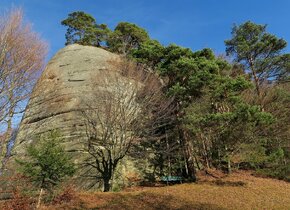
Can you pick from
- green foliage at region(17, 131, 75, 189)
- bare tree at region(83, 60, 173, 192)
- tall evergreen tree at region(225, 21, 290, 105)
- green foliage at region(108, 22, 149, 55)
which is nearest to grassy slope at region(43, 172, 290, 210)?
green foliage at region(17, 131, 75, 189)

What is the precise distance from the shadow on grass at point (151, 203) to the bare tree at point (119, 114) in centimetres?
193

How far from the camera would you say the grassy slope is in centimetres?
995

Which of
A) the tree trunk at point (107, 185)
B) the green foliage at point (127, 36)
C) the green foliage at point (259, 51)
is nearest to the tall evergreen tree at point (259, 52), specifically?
the green foliage at point (259, 51)

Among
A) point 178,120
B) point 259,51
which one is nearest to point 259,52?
point 259,51

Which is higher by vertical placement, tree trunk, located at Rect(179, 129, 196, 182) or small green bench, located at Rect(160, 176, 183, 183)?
tree trunk, located at Rect(179, 129, 196, 182)

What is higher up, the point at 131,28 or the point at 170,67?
the point at 131,28

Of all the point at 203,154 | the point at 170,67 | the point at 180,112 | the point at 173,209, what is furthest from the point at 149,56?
the point at 173,209

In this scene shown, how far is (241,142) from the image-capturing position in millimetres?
14109

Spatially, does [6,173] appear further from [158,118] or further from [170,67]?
[170,67]

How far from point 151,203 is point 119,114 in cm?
491

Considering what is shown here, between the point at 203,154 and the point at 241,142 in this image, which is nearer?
the point at 241,142

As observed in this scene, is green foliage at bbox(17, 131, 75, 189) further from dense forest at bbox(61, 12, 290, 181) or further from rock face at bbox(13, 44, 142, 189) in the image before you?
dense forest at bbox(61, 12, 290, 181)

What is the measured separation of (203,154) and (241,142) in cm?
255

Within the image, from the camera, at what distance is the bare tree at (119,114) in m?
13.0
